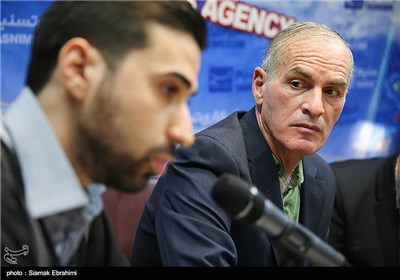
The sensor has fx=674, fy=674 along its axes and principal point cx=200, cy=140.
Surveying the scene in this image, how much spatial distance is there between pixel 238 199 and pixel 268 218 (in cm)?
5

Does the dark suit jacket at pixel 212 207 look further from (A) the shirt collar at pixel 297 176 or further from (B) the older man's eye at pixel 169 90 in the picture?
(B) the older man's eye at pixel 169 90

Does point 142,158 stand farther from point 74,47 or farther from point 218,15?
point 218,15

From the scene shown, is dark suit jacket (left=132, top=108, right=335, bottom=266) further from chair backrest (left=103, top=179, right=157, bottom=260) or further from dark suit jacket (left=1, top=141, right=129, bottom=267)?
dark suit jacket (left=1, top=141, right=129, bottom=267)

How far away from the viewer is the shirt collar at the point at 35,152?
0.94 meters

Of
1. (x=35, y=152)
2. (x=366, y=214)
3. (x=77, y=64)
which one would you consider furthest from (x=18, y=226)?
(x=366, y=214)

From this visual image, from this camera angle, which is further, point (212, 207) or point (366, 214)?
point (366, 214)

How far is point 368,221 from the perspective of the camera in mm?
1963

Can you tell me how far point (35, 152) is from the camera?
94 cm

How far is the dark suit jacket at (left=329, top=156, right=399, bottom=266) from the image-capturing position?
1.89 m

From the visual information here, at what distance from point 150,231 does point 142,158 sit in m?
0.52

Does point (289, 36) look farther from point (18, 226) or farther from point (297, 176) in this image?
point (18, 226)

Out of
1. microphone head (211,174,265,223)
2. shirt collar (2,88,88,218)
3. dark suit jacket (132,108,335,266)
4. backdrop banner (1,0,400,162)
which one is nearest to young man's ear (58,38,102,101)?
shirt collar (2,88,88,218)

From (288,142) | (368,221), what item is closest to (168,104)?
(288,142)

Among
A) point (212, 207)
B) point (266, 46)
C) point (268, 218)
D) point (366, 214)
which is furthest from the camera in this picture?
point (266, 46)
